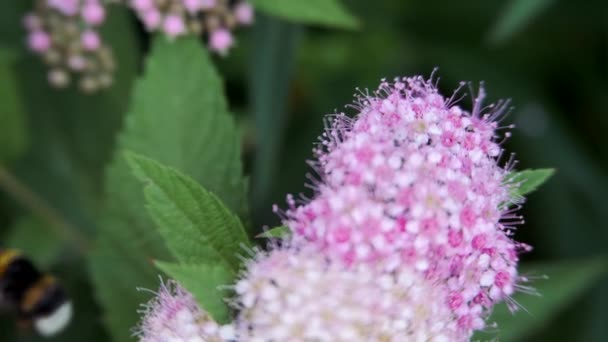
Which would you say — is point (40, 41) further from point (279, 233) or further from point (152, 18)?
point (279, 233)

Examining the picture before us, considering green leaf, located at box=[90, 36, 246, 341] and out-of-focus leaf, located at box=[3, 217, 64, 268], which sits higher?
out-of-focus leaf, located at box=[3, 217, 64, 268]

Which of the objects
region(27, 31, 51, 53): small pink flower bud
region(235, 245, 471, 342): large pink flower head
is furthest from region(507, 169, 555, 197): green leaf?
region(27, 31, 51, 53): small pink flower bud

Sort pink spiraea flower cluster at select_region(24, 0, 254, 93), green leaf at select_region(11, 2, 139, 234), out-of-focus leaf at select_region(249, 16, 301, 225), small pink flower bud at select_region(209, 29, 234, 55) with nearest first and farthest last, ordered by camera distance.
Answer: pink spiraea flower cluster at select_region(24, 0, 254, 93) → small pink flower bud at select_region(209, 29, 234, 55) → out-of-focus leaf at select_region(249, 16, 301, 225) → green leaf at select_region(11, 2, 139, 234)

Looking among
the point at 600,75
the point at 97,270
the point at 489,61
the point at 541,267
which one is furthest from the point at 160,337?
the point at 600,75

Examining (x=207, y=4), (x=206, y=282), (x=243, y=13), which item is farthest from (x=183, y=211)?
(x=243, y=13)

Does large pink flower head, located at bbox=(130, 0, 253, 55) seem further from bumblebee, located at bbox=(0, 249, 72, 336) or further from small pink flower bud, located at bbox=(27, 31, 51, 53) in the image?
bumblebee, located at bbox=(0, 249, 72, 336)

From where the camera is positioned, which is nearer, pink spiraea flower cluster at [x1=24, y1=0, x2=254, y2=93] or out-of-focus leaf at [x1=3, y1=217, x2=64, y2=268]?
pink spiraea flower cluster at [x1=24, y1=0, x2=254, y2=93]

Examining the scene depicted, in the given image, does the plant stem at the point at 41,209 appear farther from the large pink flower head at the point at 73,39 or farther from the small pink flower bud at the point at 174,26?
the small pink flower bud at the point at 174,26
